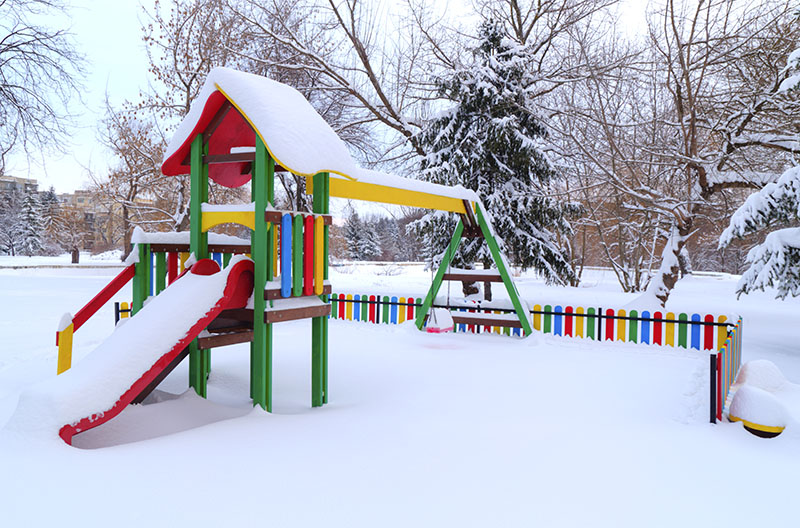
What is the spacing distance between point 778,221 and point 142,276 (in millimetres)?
9298

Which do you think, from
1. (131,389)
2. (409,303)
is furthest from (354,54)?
(131,389)

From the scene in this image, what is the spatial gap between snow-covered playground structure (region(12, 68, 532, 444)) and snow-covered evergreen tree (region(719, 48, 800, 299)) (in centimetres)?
639

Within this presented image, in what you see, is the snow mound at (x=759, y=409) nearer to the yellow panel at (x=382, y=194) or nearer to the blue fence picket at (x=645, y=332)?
the yellow panel at (x=382, y=194)

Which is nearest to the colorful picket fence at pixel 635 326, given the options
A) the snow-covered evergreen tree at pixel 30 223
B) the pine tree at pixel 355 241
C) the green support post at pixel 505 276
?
the green support post at pixel 505 276

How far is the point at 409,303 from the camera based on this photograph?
11305 mm

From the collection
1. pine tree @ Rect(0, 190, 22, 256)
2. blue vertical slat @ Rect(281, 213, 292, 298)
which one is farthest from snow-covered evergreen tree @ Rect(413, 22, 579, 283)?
pine tree @ Rect(0, 190, 22, 256)

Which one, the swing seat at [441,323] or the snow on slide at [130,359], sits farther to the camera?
the swing seat at [441,323]

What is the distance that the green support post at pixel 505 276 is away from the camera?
375 inches

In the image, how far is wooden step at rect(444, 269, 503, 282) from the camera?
996 centimetres

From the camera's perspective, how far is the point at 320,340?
5.48m

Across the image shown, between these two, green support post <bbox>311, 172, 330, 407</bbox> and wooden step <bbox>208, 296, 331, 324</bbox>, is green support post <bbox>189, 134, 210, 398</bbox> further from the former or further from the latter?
green support post <bbox>311, 172, 330, 407</bbox>

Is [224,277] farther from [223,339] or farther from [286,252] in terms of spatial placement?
[223,339]

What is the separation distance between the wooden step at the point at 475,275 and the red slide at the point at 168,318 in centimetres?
563

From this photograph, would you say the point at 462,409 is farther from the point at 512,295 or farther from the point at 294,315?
the point at 512,295
